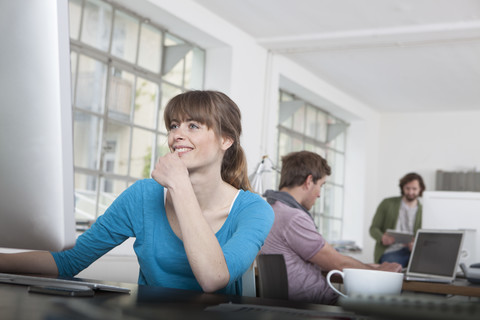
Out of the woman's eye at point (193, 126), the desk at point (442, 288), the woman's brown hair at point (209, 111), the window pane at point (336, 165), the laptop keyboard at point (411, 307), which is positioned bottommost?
the desk at point (442, 288)

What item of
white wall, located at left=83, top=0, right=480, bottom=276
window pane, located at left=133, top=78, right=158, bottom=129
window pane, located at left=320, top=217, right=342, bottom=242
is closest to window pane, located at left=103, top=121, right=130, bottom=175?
window pane, located at left=133, top=78, right=158, bottom=129

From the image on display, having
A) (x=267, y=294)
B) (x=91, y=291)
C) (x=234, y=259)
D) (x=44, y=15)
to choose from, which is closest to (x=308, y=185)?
(x=267, y=294)

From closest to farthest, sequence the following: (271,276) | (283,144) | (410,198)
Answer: (271,276) → (410,198) → (283,144)

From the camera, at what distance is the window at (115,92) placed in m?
4.69

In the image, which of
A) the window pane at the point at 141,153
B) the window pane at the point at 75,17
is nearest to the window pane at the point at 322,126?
the window pane at the point at 141,153

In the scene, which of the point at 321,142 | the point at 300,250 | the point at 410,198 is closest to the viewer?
the point at 300,250

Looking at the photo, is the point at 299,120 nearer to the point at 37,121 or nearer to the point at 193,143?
the point at 193,143

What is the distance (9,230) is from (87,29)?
→ 412cm

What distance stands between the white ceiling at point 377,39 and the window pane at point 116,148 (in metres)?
1.32

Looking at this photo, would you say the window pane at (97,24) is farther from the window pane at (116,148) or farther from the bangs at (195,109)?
the bangs at (195,109)

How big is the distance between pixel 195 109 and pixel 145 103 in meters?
3.97

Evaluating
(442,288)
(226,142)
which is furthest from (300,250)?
(226,142)

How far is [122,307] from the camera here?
837mm

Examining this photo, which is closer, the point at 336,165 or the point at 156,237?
the point at 156,237
